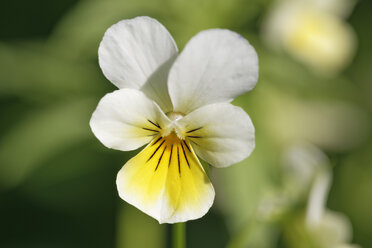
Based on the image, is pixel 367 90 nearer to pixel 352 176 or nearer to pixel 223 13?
pixel 352 176

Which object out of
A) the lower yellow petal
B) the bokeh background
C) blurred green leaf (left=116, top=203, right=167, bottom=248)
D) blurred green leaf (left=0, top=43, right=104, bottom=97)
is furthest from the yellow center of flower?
blurred green leaf (left=0, top=43, right=104, bottom=97)

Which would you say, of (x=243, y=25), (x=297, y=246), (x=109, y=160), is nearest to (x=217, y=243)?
(x=109, y=160)

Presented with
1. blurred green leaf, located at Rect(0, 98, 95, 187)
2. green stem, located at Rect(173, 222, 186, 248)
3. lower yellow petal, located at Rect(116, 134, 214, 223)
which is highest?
lower yellow petal, located at Rect(116, 134, 214, 223)

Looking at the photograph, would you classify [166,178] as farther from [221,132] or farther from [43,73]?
[43,73]

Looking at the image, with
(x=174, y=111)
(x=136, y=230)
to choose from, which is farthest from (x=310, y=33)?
(x=174, y=111)

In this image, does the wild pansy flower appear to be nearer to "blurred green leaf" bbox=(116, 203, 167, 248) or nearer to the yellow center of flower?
the yellow center of flower

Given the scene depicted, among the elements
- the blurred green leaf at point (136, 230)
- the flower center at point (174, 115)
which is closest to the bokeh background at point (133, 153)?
the blurred green leaf at point (136, 230)
